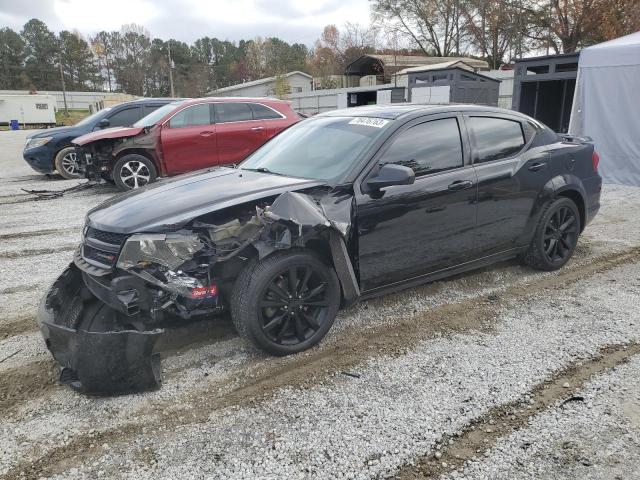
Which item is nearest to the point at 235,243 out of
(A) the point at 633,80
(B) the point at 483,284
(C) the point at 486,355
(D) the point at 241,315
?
(D) the point at 241,315

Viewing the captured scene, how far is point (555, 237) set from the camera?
15.6 ft

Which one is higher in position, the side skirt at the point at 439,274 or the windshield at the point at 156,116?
the windshield at the point at 156,116

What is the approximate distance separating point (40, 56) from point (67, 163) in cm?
8175

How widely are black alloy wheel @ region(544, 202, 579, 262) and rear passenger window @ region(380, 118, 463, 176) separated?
1.37 metres

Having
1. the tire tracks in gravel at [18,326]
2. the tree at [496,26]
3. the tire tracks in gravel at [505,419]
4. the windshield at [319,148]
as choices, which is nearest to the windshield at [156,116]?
the windshield at [319,148]

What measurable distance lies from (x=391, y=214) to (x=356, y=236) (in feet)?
1.10

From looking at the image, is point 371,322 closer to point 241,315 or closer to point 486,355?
point 486,355

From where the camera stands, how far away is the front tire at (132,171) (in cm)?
872

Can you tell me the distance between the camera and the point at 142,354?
2789mm

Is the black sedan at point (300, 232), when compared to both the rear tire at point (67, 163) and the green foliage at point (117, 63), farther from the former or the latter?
the green foliage at point (117, 63)

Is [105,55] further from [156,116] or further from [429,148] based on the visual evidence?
[429,148]

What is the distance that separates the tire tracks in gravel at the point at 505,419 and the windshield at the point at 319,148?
1.85 m

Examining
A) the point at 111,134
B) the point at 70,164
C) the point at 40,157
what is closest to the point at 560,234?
the point at 111,134

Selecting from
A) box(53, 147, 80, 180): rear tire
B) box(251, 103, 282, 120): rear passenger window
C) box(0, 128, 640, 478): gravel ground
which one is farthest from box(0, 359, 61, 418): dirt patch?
box(53, 147, 80, 180): rear tire
